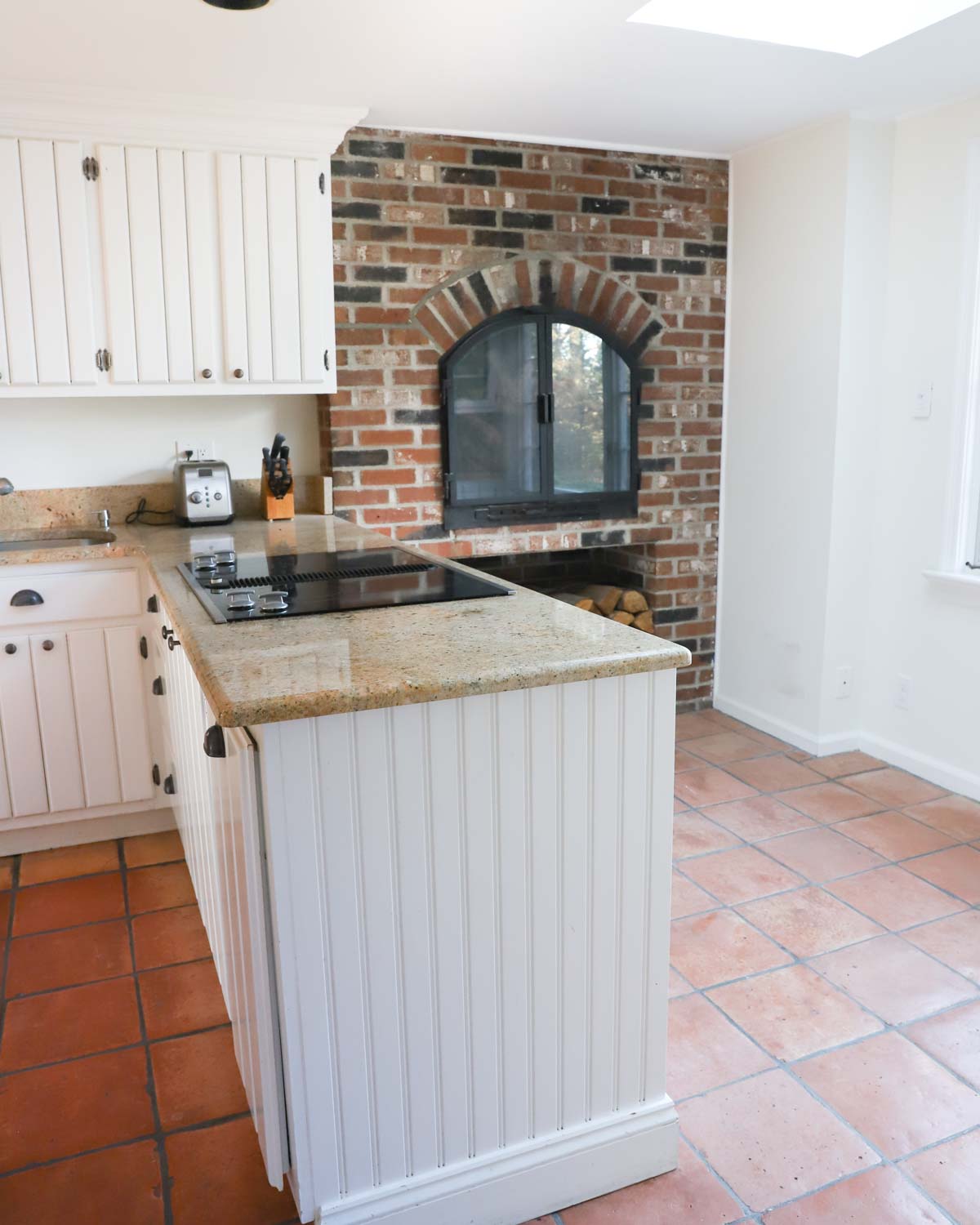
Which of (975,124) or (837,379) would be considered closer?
(975,124)

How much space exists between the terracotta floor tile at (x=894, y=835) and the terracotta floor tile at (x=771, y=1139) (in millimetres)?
1135

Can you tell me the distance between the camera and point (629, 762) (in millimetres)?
1532

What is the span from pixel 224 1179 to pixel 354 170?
289 cm

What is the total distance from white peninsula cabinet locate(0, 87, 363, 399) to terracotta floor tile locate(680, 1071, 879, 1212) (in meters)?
2.38

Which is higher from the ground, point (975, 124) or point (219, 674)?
point (975, 124)

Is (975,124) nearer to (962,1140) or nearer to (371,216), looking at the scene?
(371,216)

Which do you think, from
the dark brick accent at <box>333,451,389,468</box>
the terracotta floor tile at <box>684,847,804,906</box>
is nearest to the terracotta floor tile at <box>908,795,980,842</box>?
the terracotta floor tile at <box>684,847,804,906</box>

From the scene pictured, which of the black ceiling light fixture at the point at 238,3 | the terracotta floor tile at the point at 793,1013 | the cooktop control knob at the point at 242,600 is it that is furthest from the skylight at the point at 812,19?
the terracotta floor tile at the point at 793,1013

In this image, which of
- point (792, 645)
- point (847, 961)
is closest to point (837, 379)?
point (792, 645)

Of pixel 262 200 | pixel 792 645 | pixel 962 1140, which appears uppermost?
pixel 262 200

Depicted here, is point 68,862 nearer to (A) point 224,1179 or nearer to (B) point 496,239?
(A) point 224,1179

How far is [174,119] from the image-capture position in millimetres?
2857

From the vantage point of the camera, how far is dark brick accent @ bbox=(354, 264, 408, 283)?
3291 millimetres

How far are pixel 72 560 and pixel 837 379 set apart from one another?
254 centimetres
